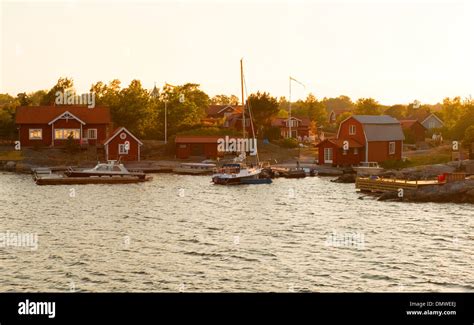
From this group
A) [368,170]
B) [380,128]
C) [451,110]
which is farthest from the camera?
[451,110]

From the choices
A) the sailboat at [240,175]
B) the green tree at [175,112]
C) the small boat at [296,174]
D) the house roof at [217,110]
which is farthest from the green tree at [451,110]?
the sailboat at [240,175]

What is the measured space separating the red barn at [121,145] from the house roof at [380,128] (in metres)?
31.7

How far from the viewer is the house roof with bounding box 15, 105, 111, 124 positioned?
8706 centimetres

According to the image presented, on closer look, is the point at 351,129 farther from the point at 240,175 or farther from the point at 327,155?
the point at 240,175

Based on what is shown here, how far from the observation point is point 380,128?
82562 mm

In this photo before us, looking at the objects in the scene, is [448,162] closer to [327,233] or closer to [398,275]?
[327,233]

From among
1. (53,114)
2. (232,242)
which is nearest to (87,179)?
(53,114)

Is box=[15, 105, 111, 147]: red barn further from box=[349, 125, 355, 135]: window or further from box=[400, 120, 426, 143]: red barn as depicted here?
box=[400, 120, 426, 143]: red barn

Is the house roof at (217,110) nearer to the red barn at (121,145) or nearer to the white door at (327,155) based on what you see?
the red barn at (121,145)

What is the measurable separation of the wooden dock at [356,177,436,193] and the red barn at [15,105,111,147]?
43650 mm

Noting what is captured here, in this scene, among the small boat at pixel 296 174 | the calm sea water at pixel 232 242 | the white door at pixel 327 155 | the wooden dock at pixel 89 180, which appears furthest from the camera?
the white door at pixel 327 155

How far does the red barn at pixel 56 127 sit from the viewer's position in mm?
87000

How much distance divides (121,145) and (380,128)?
36.6 metres
